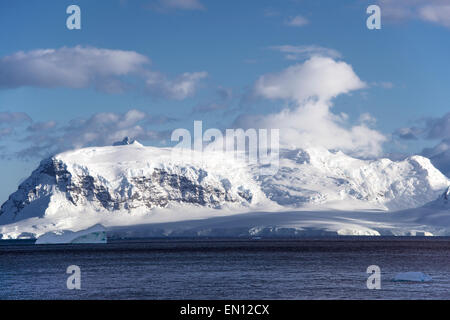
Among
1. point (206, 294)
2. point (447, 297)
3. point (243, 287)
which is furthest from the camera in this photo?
point (243, 287)

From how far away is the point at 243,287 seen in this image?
8819 cm

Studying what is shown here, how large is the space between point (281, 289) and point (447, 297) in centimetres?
1975

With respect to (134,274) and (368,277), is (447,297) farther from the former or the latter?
(134,274)

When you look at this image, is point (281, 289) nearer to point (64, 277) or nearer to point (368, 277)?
point (368, 277)
